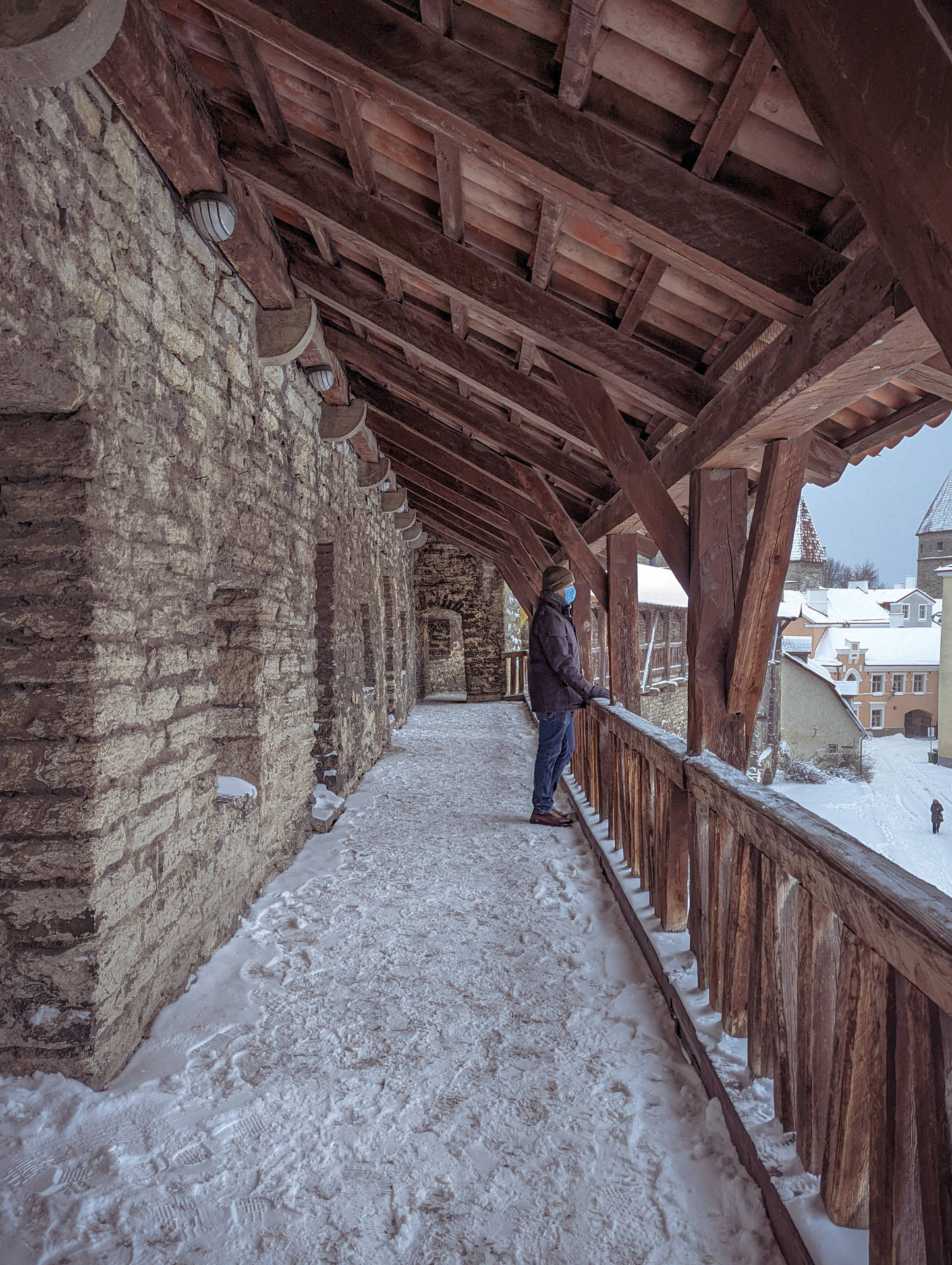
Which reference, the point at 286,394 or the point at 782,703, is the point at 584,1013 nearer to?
the point at 286,394

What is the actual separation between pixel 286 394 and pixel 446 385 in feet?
4.34

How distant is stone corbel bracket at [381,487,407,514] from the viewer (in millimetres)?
8156

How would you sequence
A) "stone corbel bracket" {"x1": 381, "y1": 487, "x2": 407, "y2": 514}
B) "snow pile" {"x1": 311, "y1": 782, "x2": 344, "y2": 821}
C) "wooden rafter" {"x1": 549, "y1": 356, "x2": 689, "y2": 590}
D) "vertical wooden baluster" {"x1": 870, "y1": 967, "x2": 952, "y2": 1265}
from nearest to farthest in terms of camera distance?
"vertical wooden baluster" {"x1": 870, "y1": 967, "x2": 952, "y2": 1265}
"wooden rafter" {"x1": 549, "y1": 356, "x2": 689, "y2": 590}
"snow pile" {"x1": 311, "y1": 782, "x2": 344, "y2": 821}
"stone corbel bracket" {"x1": 381, "y1": 487, "x2": 407, "y2": 514}

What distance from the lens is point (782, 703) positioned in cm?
1822

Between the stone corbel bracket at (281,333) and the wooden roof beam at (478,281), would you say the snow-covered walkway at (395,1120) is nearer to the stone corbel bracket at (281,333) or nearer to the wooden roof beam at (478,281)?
the wooden roof beam at (478,281)

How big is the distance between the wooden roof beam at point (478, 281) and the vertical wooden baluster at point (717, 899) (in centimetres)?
157

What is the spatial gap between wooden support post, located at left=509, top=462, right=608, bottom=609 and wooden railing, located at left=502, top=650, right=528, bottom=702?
320 inches

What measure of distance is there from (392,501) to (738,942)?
22.7 ft

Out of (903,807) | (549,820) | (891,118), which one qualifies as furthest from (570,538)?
(903,807)

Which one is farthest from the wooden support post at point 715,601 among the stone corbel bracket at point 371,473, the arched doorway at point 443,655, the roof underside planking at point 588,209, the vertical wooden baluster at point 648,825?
the arched doorway at point 443,655

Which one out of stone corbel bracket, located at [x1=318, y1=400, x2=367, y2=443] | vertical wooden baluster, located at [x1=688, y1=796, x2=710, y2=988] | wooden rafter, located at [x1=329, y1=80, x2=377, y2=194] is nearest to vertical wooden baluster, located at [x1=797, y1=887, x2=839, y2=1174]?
vertical wooden baluster, located at [x1=688, y1=796, x2=710, y2=988]

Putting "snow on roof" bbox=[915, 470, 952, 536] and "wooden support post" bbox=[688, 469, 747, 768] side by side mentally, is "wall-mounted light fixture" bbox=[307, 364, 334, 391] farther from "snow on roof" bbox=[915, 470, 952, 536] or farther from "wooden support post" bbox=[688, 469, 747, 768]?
"snow on roof" bbox=[915, 470, 952, 536]

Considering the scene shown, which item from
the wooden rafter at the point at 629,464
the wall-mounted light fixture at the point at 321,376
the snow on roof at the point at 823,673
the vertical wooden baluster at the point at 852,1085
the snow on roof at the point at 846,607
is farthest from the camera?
the snow on roof at the point at 823,673

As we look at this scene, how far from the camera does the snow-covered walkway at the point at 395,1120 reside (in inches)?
59.0
